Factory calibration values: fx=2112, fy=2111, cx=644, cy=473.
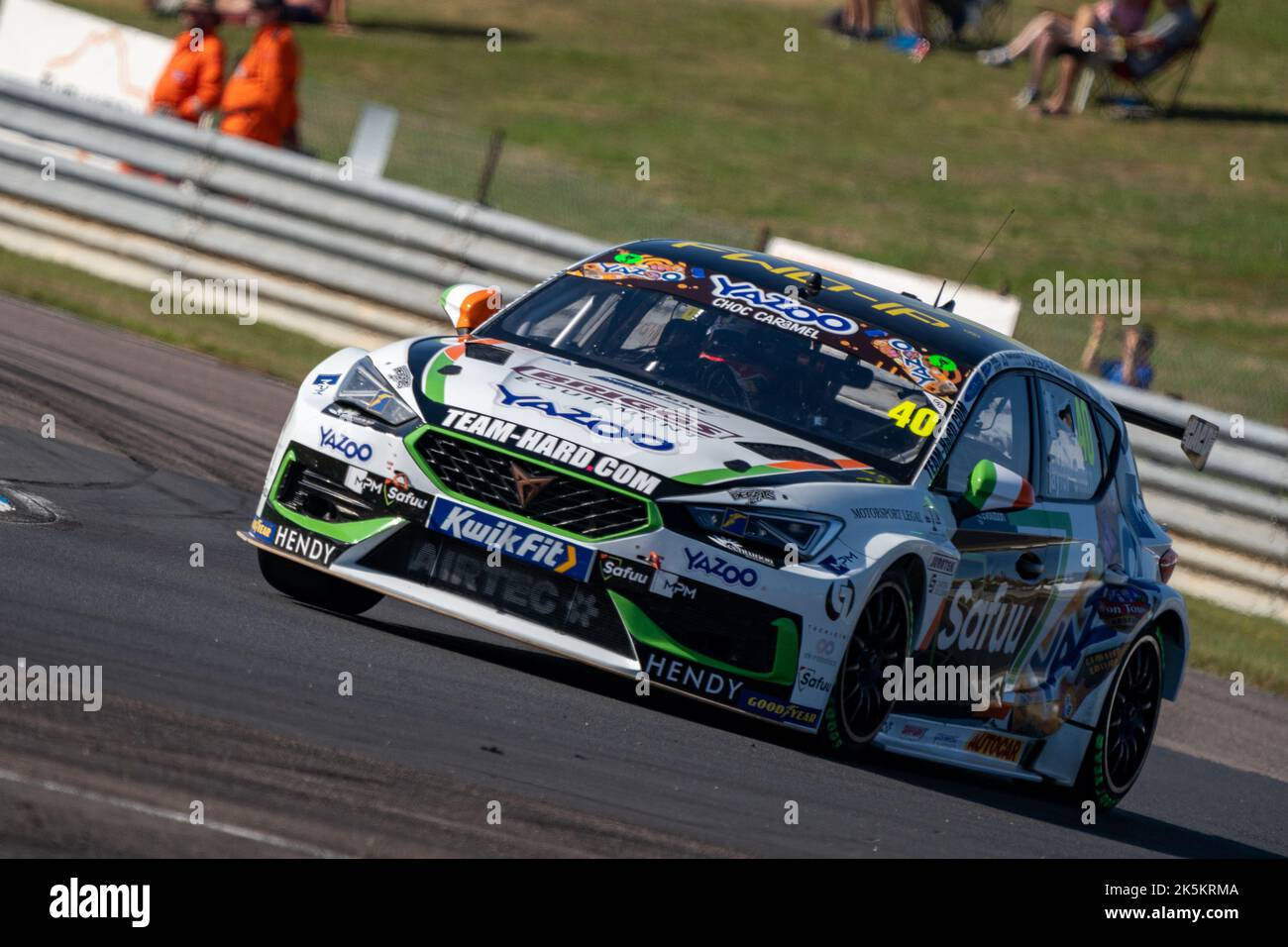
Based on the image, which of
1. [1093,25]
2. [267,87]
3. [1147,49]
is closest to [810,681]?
[267,87]

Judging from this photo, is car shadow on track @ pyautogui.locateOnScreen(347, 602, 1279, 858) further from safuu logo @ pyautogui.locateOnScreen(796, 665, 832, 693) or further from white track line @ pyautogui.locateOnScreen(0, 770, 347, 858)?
white track line @ pyautogui.locateOnScreen(0, 770, 347, 858)

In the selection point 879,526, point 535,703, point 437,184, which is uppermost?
point 437,184

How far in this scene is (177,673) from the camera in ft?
→ 19.0

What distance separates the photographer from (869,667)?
6.88m

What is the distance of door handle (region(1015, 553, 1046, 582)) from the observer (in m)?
7.69

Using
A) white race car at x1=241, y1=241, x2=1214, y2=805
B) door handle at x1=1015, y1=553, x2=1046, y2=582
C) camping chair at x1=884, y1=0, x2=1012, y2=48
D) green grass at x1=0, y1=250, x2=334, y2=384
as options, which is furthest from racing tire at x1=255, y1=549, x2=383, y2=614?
camping chair at x1=884, y1=0, x2=1012, y2=48

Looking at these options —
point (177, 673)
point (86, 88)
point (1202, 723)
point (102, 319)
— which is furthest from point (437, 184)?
point (177, 673)

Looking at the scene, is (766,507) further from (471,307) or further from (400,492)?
(471,307)

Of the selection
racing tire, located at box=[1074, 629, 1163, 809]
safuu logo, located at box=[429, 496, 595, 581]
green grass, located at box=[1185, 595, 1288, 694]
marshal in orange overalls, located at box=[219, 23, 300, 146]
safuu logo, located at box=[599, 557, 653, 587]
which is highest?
marshal in orange overalls, located at box=[219, 23, 300, 146]

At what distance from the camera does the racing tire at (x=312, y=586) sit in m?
7.59

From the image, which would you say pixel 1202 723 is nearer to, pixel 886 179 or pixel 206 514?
pixel 206 514

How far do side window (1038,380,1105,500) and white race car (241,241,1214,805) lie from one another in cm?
1

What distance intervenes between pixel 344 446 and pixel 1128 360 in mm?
9799

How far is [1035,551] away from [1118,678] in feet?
3.00
